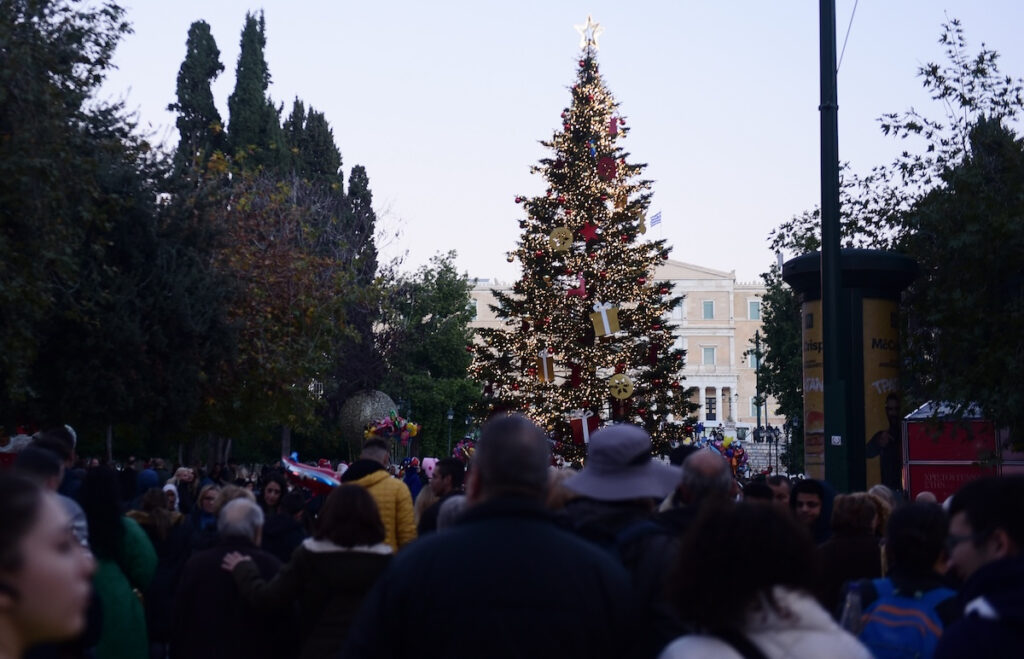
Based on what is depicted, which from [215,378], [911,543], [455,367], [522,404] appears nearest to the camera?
[911,543]

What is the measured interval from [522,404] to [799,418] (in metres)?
15.2

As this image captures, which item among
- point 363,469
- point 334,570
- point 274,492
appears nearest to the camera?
point 334,570

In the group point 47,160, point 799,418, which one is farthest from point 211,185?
point 799,418

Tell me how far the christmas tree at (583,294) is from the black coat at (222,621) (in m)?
29.0

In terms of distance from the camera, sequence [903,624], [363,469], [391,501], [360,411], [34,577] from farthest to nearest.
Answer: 1. [360,411]
2. [363,469]
3. [391,501]
4. [903,624]
5. [34,577]

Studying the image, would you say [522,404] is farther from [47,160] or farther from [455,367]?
[455,367]

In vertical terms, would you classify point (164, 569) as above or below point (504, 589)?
below

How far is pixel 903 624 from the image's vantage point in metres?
4.97

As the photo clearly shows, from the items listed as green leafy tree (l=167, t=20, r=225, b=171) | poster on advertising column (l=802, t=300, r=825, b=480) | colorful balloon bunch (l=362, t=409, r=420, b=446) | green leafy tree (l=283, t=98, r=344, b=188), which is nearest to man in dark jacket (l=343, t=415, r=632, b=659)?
poster on advertising column (l=802, t=300, r=825, b=480)

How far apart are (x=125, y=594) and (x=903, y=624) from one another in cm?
388

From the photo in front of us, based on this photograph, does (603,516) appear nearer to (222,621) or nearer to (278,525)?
(222,621)

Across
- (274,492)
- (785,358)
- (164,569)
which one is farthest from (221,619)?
(785,358)

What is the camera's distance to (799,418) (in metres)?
47.9

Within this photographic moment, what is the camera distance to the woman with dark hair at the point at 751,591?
10.4 ft
